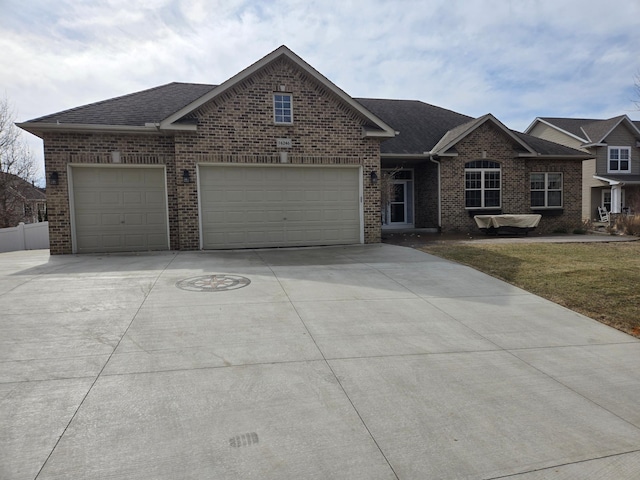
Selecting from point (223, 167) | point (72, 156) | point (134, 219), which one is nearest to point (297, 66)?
point (223, 167)

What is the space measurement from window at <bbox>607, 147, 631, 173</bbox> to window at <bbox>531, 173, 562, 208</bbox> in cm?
1343

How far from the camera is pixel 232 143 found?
41.6 ft

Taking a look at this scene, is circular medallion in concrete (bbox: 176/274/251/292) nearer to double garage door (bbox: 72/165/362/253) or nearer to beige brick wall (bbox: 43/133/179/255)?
double garage door (bbox: 72/165/362/253)

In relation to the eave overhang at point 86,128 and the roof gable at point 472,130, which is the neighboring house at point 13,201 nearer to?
the eave overhang at point 86,128

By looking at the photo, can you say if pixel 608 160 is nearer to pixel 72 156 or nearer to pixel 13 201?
pixel 72 156

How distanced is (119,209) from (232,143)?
Answer: 149 inches

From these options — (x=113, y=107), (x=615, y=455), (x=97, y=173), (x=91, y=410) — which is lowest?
(x=615, y=455)

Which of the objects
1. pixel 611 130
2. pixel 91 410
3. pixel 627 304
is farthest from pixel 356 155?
pixel 611 130

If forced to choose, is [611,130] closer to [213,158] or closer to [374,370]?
[213,158]

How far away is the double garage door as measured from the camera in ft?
41.3

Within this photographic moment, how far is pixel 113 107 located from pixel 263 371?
12039 mm

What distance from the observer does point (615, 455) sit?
10.1 feet

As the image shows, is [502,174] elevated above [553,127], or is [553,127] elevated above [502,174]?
[553,127]

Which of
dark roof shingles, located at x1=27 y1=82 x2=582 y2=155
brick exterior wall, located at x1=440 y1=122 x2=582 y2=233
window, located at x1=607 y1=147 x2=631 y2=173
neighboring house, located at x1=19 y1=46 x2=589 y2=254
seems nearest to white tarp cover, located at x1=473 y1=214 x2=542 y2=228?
brick exterior wall, located at x1=440 y1=122 x2=582 y2=233
